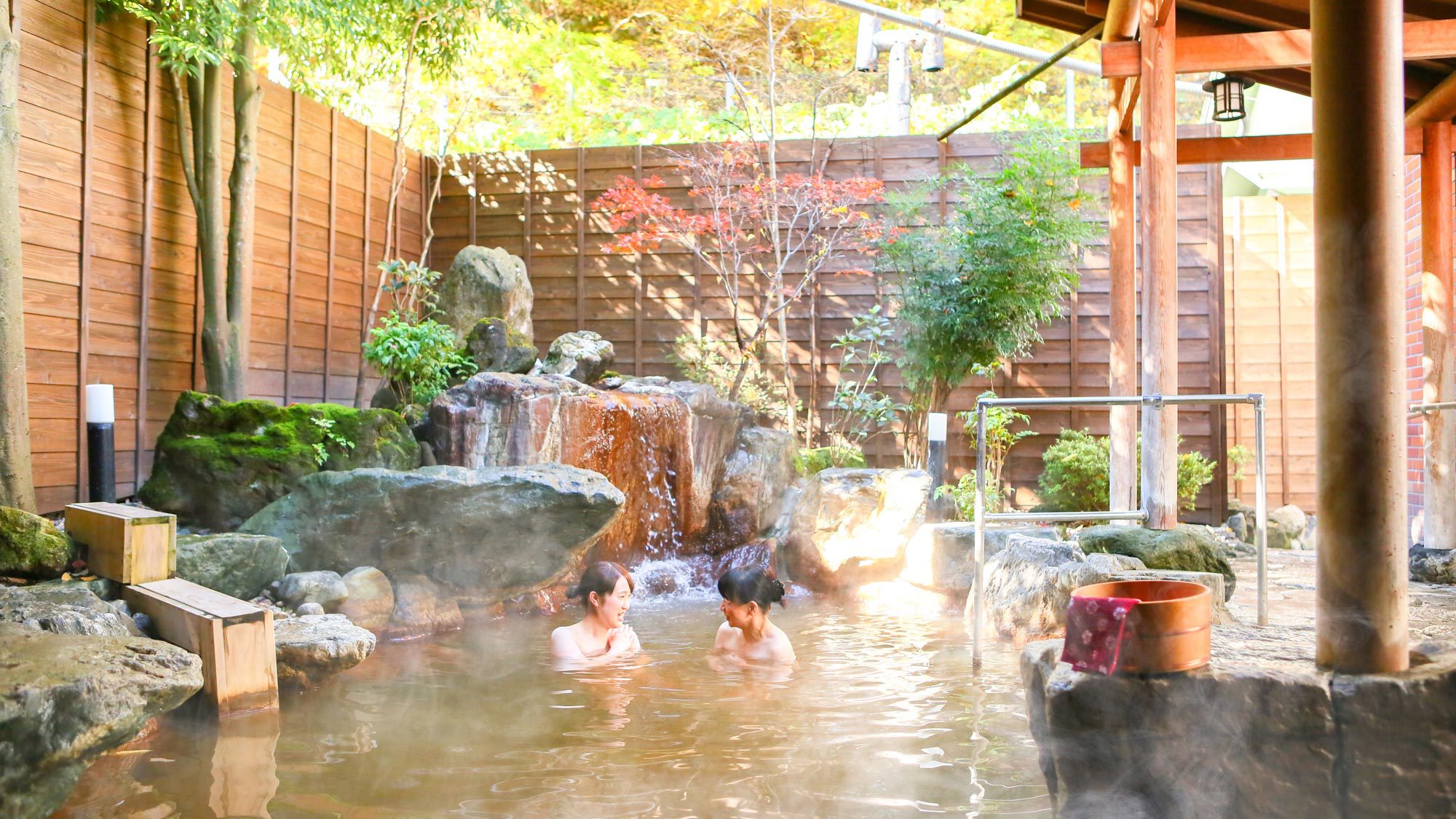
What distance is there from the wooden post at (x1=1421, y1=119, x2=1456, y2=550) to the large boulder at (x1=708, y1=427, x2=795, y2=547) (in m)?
4.61

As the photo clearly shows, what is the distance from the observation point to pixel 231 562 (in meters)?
5.15

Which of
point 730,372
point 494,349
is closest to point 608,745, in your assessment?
point 494,349

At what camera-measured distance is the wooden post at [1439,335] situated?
20.5 ft

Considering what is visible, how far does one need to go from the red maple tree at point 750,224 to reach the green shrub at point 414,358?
2.52 m

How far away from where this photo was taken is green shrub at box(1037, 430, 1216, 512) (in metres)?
8.78

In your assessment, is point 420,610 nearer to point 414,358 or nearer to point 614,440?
point 614,440

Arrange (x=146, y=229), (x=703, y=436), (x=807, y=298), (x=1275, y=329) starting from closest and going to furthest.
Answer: (x=146, y=229) < (x=703, y=436) < (x=1275, y=329) < (x=807, y=298)

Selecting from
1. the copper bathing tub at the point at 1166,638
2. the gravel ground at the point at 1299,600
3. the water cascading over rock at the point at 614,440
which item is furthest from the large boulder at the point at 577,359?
the copper bathing tub at the point at 1166,638

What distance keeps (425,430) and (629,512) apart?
5.38 feet

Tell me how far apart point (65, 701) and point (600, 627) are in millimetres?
2563

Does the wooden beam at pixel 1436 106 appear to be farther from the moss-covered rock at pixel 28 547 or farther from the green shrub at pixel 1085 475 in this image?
the moss-covered rock at pixel 28 547

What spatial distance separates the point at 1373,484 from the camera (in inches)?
87.7

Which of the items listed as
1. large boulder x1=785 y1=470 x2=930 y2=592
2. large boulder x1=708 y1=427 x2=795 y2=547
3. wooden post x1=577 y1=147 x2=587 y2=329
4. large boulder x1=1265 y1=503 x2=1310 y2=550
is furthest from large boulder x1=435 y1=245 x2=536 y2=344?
large boulder x1=1265 y1=503 x2=1310 y2=550

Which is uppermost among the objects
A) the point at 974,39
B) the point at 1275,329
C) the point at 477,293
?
the point at 974,39
